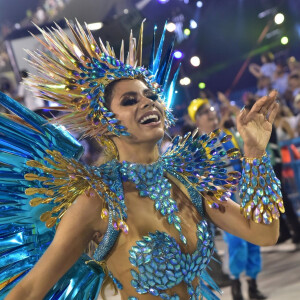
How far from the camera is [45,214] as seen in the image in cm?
203

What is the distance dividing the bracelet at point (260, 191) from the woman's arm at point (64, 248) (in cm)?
56

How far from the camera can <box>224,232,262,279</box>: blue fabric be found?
4.61 meters

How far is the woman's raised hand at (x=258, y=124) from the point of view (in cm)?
207

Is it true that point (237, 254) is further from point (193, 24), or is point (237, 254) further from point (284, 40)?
point (284, 40)

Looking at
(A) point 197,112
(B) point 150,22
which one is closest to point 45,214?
(A) point 197,112

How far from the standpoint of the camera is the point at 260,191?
2055mm

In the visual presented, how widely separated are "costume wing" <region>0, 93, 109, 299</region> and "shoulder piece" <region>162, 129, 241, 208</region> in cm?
45

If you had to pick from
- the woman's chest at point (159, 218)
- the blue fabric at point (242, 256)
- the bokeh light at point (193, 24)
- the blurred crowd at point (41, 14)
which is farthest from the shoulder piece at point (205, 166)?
the blurred crowd at point (41, 14)

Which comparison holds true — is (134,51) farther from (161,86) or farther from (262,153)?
(262,153)

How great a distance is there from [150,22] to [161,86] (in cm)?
778

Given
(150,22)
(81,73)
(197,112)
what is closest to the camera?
(81,73)

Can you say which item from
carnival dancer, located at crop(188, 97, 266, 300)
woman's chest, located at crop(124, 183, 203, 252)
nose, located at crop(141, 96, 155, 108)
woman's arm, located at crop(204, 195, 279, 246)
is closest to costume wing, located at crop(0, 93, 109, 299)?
woman's chest, located at crop(124, 183, 203, 252)

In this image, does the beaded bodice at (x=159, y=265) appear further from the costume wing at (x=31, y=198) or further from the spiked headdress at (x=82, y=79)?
the spiked headdress at (x=82, y=79)

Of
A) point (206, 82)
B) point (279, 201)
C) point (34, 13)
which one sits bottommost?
point (279, 201)
